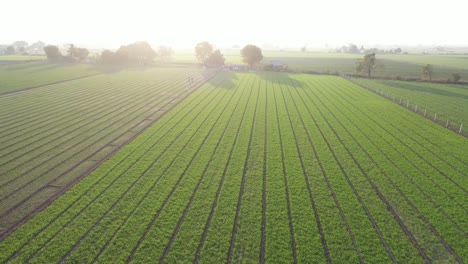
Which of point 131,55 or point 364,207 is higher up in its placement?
point 131,55

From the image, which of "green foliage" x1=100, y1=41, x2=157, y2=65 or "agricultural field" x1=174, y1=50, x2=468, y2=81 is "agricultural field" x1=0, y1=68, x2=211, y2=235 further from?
"agricultural field" x1=174, y1=50, x2=468, y2=81

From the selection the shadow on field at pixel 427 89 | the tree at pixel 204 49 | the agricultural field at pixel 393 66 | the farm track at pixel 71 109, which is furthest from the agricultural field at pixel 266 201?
the tree at pixel 204 49

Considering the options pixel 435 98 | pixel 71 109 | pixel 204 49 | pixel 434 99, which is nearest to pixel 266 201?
pixel 71 109

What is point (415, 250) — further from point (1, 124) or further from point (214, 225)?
point (1, 124)

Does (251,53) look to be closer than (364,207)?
No

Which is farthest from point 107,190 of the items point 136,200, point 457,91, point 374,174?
point 457,91

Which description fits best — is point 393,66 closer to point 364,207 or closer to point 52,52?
point 364,207
